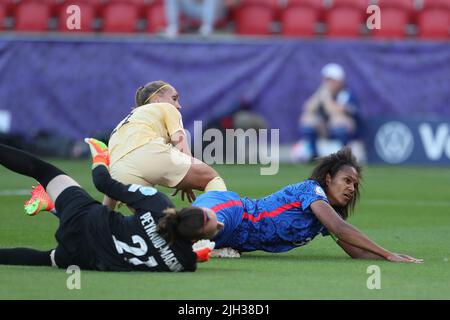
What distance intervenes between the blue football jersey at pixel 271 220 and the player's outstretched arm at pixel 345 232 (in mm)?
169

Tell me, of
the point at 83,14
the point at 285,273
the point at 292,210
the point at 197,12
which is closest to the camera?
the point at 285,273

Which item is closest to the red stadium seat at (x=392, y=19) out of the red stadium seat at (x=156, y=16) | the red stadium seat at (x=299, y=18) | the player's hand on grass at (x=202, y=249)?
the red stadium seat at (x=299, y=18)

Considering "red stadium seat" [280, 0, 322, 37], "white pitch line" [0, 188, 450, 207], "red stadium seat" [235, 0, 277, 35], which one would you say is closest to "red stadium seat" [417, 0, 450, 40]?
"red stadium seat" [280, 0, 322, 37]

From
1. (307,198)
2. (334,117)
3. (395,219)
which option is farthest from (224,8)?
(307,198)

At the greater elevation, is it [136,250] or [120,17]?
[120,17]

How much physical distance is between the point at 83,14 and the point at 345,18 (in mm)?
5856

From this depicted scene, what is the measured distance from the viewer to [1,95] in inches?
902

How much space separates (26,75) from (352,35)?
7.31m

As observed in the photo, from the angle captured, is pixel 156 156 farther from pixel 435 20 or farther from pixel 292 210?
pixel 435 20

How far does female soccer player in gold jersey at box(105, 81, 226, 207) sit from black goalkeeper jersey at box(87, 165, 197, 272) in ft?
5.63

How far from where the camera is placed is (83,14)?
24.3 meters

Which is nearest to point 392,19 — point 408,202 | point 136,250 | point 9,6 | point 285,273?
point 9,6

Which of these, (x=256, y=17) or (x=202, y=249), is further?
(x=256, y=17)

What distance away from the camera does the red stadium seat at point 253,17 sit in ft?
80.1
